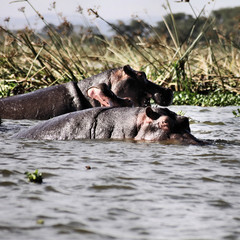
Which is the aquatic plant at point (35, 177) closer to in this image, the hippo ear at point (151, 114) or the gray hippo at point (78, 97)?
the hippo ear at point (151, 114)

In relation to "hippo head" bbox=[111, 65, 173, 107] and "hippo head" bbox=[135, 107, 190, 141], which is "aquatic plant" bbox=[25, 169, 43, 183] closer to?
"hippo head" bbox=[135, 107, 190, 141]

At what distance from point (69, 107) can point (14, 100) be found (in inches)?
29.7

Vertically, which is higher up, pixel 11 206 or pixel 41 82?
pixel 41 82

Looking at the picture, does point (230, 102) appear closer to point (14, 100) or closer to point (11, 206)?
point (14, 100)

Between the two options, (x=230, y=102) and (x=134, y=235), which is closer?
(x=134, y=235)

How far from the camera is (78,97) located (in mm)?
6809

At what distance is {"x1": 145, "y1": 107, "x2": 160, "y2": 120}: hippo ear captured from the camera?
4469mm

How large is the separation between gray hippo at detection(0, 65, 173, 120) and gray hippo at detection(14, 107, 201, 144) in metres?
1.78

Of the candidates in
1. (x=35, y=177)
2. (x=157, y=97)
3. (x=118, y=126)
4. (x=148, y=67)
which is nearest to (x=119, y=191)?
(x=35, y=177)

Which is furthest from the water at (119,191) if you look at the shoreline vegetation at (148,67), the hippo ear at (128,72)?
the shoreline vegetation at (148,67)

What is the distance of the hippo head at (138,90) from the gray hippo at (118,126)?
75.6 inches

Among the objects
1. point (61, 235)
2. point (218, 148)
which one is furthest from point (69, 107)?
→ point (61, 235)

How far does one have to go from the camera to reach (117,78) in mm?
6906

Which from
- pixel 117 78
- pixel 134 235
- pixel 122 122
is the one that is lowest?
pixel 134 235
